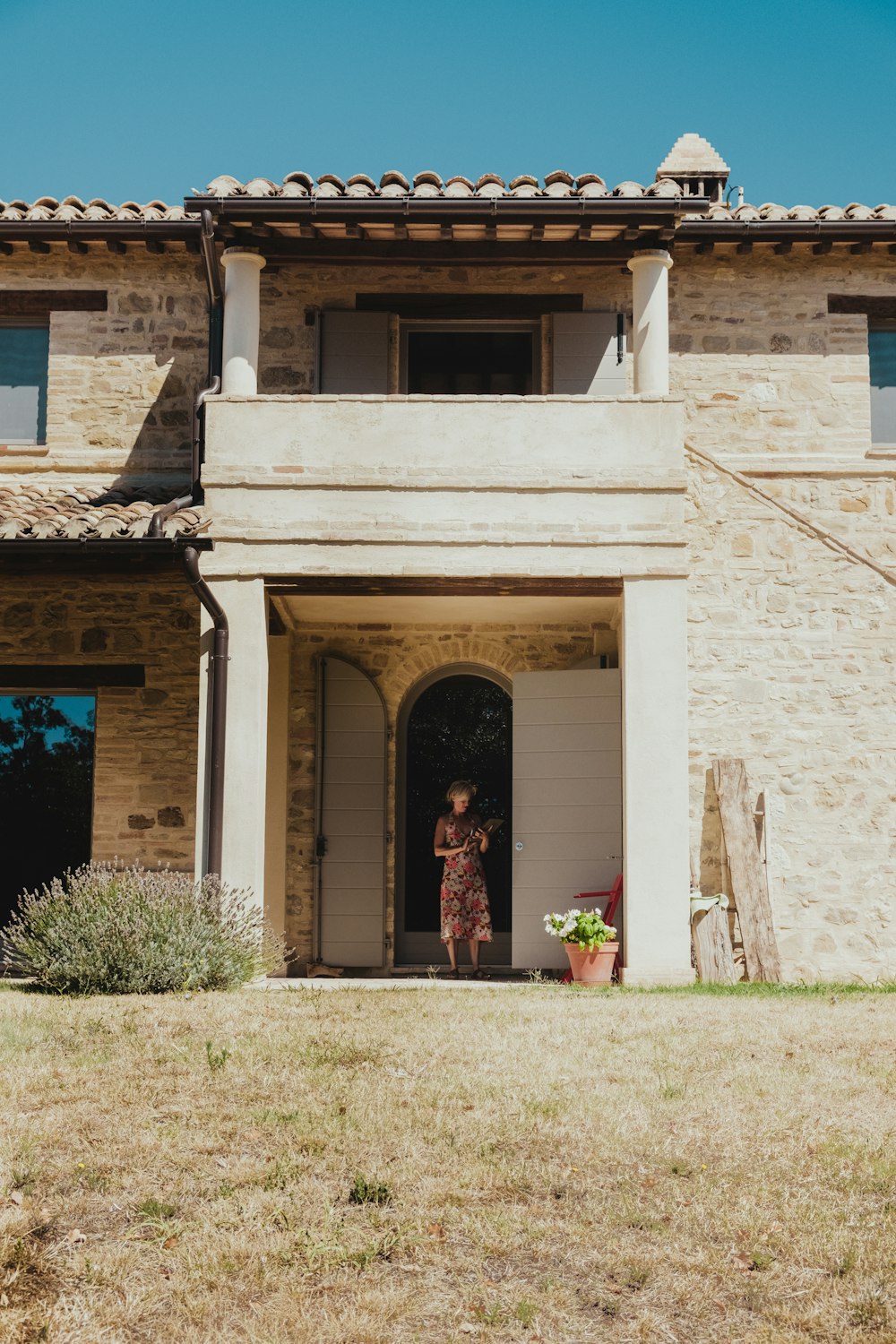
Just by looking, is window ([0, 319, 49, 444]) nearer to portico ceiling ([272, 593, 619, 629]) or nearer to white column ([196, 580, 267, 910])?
portico ceiling ([272, 593, 619, 629])

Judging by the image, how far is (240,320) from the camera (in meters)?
10.6

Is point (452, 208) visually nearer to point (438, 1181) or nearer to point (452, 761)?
point (452, 761)

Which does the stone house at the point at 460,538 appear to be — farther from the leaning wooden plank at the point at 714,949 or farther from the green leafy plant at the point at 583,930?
the leaning wooden plank at the point at 714,949

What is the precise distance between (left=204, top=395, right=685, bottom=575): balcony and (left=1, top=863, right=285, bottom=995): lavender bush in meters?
2.57

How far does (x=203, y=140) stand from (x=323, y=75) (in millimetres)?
2232

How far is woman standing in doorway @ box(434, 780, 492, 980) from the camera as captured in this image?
1116cm

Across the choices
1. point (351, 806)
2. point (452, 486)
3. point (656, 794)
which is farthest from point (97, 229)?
point (656, 794)

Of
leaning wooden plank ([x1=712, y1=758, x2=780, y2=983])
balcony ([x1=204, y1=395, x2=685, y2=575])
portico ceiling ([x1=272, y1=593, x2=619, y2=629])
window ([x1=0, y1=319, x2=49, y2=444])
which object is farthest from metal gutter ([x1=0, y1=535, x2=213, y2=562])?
leaning wooden plank ([x1=712, y1=758, x2=780, y2=983])

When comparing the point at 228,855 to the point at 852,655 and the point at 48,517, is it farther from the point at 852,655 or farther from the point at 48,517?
the point at 852,655

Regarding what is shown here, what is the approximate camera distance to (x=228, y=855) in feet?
32.2

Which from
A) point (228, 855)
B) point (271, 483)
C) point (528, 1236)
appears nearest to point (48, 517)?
point (271, 483)

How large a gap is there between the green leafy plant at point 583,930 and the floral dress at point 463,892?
3.92ft

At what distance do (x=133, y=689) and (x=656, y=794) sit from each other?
14.8ft

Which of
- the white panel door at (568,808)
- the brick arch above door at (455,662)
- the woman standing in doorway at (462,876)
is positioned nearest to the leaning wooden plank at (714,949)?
the white panel door at (568,808)
